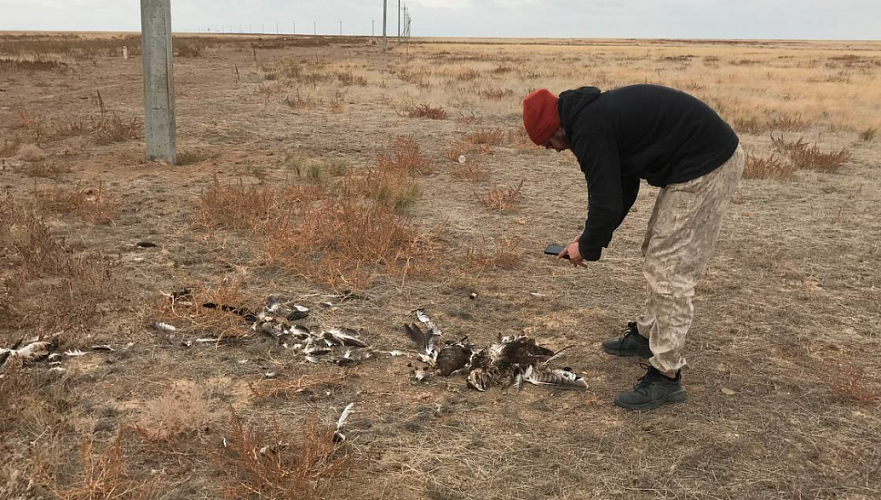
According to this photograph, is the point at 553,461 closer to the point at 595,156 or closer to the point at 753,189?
the point at 595,156

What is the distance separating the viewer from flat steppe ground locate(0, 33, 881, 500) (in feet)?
8.73

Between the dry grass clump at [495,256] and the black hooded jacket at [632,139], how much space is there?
2182 mm

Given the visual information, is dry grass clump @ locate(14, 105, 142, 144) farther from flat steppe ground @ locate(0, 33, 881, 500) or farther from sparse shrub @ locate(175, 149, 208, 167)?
sparse shrub @ locate(175, 149, 208, 167)

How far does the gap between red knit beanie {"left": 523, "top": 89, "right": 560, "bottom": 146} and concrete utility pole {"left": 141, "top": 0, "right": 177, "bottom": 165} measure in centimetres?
632

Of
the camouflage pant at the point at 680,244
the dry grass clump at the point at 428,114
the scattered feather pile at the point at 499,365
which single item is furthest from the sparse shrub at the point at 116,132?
the camouflage pant at the point at 680,244

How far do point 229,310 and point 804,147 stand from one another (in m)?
10.1

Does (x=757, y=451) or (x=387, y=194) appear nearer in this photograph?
(x=757, y=451)

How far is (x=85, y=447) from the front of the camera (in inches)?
101

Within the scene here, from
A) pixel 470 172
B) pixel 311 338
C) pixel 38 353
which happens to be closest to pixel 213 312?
pixel 311 338

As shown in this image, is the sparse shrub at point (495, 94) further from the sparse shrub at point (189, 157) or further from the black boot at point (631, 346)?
the black boot at point (631, 346)

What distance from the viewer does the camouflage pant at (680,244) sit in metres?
2.94

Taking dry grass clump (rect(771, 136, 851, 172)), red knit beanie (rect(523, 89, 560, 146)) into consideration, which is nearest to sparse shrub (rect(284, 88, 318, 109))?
dry grass clump (rect(771, 136, 851, 172))

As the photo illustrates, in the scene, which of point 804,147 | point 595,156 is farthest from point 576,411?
point 804,147

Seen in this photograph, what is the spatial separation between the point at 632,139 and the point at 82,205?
17.2 ft
